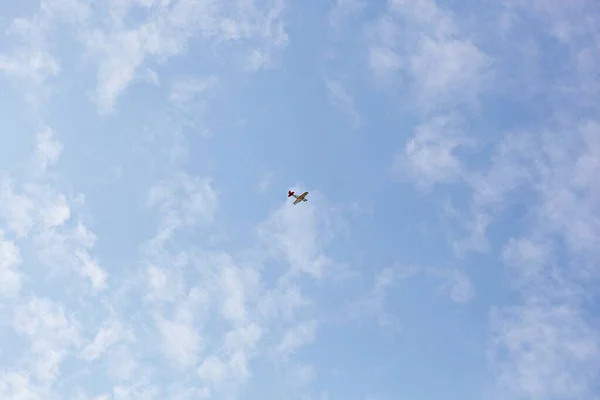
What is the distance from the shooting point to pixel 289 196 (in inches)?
491
